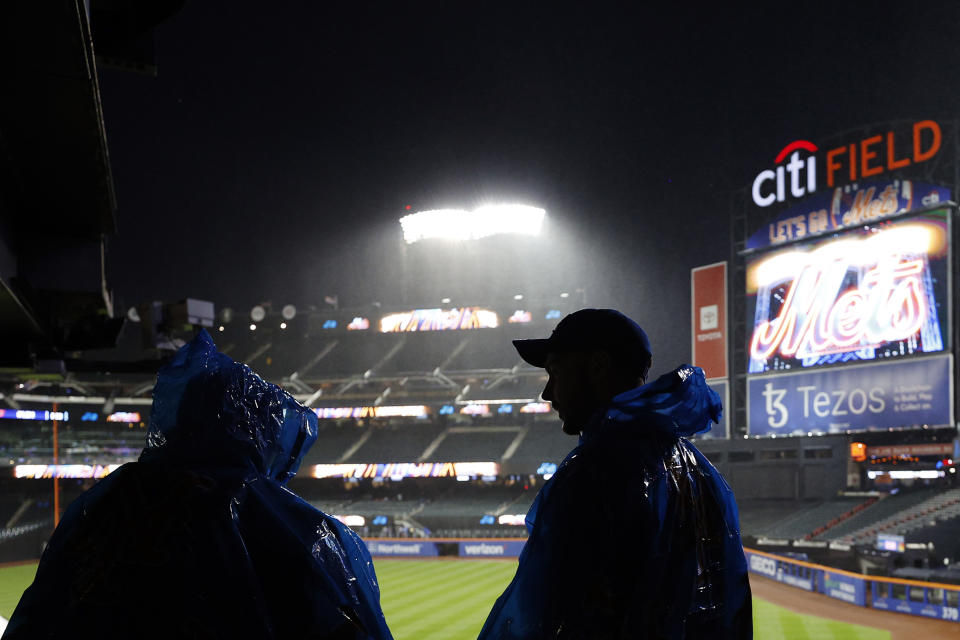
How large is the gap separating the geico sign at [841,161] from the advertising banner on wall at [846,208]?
0.54 m

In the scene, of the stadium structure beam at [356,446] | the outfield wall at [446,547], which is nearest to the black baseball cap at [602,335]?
the outfield wall at [446,547]

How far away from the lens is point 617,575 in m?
1.72

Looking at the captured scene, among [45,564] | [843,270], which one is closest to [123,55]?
[45,564]

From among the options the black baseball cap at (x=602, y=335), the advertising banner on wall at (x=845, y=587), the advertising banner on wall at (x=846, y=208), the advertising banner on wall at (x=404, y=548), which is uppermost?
the advertising banner on wall at (x=846, y=208)

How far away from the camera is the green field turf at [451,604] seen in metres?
15.1

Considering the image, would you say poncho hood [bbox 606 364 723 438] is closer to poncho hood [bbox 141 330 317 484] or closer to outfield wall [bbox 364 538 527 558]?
poncho hood [bbox 141 330 317 484]

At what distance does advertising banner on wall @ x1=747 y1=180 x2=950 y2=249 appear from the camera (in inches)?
1051

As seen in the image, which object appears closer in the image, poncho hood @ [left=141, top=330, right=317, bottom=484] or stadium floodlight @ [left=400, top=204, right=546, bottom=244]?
poncho hood @ [left=141, top=330, right=317, bottom=484]

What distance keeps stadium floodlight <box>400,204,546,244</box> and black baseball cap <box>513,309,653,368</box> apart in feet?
166

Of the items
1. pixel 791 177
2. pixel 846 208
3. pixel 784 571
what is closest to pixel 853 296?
pixel 846 208

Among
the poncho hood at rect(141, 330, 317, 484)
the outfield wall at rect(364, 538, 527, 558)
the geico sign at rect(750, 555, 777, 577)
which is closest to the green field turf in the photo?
the outfield wall at rect(364, 538, 527, 558)

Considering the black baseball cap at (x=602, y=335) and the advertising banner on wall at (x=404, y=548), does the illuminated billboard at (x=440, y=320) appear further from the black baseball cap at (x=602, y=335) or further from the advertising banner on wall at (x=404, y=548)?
the black baseball cap at (x=602, y=335)

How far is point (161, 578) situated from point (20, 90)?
364cm

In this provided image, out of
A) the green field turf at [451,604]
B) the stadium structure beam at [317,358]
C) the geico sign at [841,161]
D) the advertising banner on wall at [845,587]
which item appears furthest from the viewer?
the stadium structure beam at [317,358]
